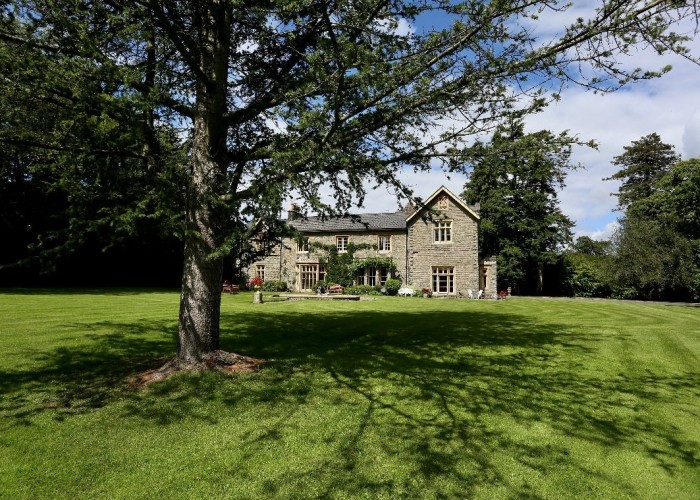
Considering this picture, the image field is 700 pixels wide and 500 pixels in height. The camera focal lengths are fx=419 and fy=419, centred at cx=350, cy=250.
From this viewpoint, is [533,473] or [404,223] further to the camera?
[404,223]

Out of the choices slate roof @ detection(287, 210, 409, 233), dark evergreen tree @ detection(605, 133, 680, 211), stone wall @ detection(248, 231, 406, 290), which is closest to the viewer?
stone wall @ detection(248, 231, 406, 290)

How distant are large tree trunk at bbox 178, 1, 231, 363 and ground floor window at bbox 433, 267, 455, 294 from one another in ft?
93.8

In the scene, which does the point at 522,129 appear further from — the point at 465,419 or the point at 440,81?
the point at 465,419

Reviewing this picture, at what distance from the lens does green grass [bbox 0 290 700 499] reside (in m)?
4.23

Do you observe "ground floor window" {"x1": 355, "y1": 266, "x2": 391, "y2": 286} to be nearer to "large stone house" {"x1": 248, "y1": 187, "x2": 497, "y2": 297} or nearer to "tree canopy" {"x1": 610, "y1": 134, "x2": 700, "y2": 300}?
"large stone house" {"x1": 248, "y1": 187, "x2": 497, "y2": 297}

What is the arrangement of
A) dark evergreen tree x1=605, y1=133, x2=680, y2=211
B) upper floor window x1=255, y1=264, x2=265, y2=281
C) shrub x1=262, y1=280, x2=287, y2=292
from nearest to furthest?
shrub x1=262, y1=280, x2=287, y2=292 → upper floor window x1=255, y1=264, x2=265, y2=281 → dark evergreen tree x1=605, y1=133, x2=680, y2=211

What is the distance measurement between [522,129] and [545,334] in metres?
7.71

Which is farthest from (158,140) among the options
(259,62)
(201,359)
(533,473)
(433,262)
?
(433,262)

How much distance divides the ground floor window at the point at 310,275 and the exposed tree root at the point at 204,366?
30.8 meters

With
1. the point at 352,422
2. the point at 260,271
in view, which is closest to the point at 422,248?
the point at 260,271

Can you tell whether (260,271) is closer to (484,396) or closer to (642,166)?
(484,396)

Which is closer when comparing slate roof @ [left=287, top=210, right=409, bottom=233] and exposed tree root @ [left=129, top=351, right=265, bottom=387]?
exposed tree root @ [left=129, top=351, right=265, bottom=387]

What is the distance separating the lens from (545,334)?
41.8ft

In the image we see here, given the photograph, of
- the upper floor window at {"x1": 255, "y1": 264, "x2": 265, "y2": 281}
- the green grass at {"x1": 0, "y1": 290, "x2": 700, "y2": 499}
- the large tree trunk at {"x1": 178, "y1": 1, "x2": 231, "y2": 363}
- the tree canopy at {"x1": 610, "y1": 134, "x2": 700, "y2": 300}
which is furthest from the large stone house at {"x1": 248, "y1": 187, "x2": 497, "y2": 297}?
the large tree trunk at {"x1": 178, "y1": 1, "x2": 231, "y2": 363}
